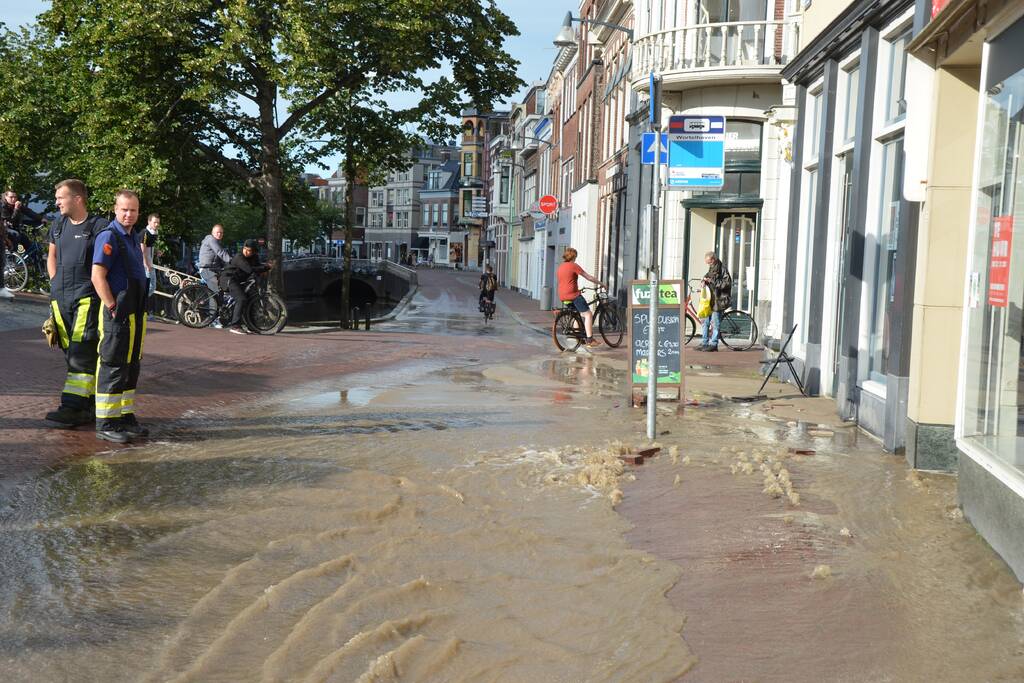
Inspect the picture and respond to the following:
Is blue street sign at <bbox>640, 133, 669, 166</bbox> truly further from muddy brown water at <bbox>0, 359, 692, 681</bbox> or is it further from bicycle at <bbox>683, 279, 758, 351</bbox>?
bicycle at <bbox>683, 279, 758, 351</bbox>

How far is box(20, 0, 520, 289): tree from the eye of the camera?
21828 millimetres

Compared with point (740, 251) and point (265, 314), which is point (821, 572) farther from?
point (740, 251)

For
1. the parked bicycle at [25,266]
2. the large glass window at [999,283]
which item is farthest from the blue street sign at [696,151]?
the parked bicycle at [25,266]

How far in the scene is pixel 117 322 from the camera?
25.4ft

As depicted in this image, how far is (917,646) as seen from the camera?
163 inches

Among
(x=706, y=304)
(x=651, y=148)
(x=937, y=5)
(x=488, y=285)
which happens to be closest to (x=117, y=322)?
(x=651, y=148)

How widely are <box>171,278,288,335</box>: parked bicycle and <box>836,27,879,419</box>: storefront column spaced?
35.9 ft

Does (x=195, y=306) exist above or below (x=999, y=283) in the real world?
below

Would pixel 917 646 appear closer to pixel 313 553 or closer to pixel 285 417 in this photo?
pixel 313 553

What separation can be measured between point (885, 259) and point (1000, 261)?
14.0ft

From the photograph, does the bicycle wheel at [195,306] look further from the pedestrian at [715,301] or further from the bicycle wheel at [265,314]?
the pedestrian at [715,301]

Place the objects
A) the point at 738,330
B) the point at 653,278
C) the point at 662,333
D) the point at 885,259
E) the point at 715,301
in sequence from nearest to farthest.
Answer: the point at 653,278 → the point at 885,259 → the point at 662,333 → the point at 715,301 → the point at 738,330

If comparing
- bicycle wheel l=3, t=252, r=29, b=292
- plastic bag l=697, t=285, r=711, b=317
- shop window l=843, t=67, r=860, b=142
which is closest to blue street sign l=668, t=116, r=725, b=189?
shop window l=843, t=67, r=860, b=142

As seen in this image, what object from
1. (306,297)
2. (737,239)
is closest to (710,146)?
(737,239)
